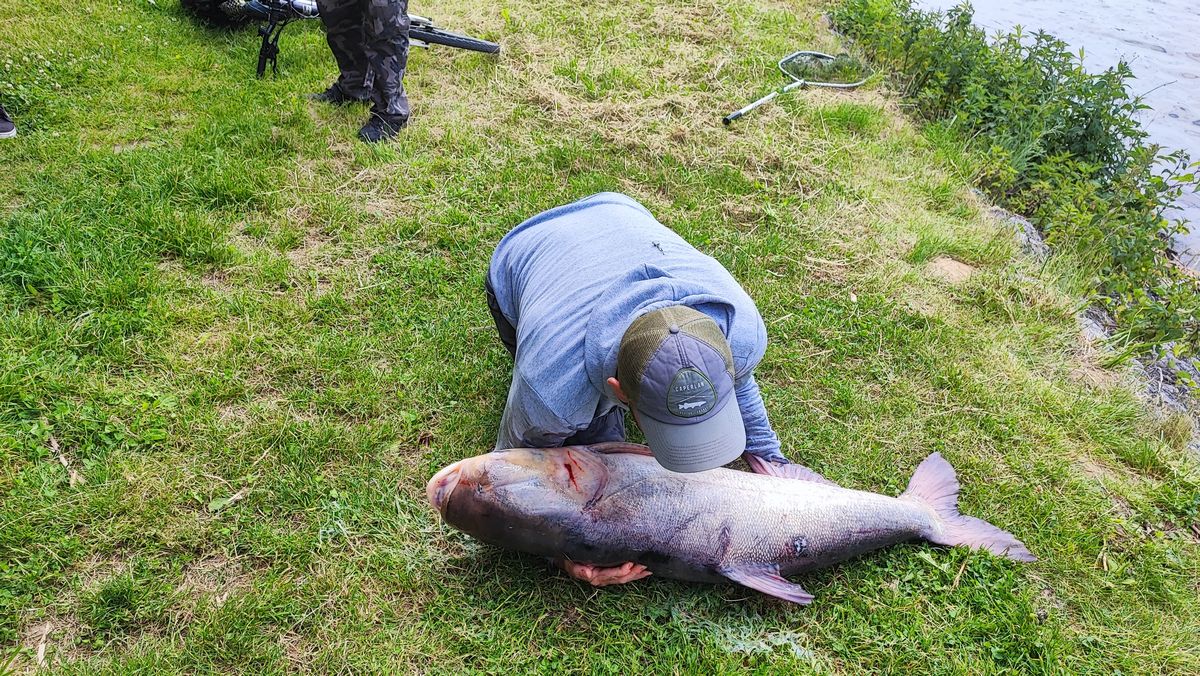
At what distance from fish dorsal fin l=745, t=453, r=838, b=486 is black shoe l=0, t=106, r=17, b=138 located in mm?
4951

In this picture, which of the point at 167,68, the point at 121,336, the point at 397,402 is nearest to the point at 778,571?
the point at 397,402

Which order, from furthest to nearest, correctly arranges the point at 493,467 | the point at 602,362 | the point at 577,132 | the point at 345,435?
the point at 577,132
the point at 345,435
the point at 493,467
the point at 602,362

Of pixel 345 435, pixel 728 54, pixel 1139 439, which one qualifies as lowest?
pixel 345 435

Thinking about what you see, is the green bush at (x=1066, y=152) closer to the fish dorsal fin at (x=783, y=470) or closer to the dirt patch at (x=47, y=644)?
the fish dorsal fin at (x=783, y=470)

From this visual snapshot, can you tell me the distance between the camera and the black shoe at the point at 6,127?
4.41 meters

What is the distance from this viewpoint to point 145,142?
4.68 meters

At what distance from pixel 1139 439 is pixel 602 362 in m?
3.04

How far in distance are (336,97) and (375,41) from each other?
0.67 metres

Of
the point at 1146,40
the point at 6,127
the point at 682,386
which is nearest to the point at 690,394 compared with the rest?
the point at 682,386

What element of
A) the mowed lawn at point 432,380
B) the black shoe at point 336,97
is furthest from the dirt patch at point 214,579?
the black shoe at point 336,97

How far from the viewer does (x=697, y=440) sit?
7.10 ft

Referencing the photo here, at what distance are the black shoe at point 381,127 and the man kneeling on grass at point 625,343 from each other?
101 inches

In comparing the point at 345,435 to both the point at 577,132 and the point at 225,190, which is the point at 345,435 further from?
the point at 577,132

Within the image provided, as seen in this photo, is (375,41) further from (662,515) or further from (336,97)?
(662,515)
